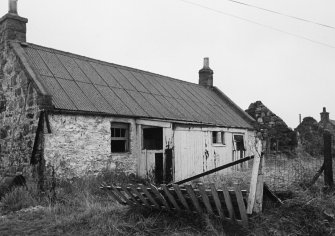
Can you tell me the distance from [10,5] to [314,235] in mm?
12361

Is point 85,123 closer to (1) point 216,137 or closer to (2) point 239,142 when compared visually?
(1) point 216,137

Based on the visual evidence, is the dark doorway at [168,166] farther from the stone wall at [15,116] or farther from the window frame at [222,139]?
the stone wall at [15,116]

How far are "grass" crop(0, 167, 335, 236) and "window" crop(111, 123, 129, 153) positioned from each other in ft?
14.8

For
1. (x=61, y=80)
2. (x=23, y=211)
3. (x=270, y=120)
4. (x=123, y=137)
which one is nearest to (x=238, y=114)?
(x=270, y=120)

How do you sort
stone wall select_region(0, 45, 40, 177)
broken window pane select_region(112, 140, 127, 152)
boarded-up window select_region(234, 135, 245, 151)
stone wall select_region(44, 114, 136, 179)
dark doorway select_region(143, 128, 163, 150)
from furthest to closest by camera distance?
boarded-up window select_region(234, 135, 245, 151) < dark doorway select_region(143, 128, 163, 150) < broken window pane select_region(112, 140, 127, 152) < stone wall select_region(0, 45, 40, 177) < stone wall select_region(44, 114, 136, 179)

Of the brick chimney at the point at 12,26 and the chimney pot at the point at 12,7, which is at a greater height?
the chimney pot at the point at 12,7

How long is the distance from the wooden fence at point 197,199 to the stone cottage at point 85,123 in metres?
4.88

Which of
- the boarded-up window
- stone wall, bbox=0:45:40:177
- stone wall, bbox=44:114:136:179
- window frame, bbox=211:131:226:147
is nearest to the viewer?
stone wall, bbox=44:114:136:179

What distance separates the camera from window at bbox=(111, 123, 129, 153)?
1280 cm

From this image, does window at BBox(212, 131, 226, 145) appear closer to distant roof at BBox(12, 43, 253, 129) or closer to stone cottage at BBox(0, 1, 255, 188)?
stone cottage at BBox(0, 1, 255, 188)

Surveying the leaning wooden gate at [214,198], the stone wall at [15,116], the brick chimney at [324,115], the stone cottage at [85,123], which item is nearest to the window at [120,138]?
the stone cottage at [85,123]

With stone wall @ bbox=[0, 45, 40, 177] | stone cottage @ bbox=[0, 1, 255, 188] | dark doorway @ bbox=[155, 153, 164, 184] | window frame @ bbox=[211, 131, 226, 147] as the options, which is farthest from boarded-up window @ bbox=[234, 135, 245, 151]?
stone wall @ bbox=[0, 45, 40, 177]

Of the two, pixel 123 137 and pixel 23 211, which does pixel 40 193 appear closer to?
pixel 23 211

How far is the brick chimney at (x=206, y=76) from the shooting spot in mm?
22859
